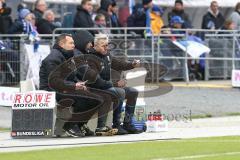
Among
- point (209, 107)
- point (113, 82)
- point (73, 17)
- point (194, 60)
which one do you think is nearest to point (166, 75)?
point (194, 60)

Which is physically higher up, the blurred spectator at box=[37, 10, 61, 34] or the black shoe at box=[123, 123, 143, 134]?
the blurred spectator at box=[37, 10, 61, 34]

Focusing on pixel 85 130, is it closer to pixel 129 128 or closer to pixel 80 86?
pixel 129 128

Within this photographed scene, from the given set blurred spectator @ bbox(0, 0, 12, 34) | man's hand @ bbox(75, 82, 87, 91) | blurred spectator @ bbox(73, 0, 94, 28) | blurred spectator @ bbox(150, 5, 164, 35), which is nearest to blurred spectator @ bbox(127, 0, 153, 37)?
blurred spectator @ bbox(150, 5, 164, 35)

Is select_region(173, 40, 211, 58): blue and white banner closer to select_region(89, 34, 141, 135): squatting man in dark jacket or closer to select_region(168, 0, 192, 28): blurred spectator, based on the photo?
select_region(168, 0, 192, 28): blurred spectator

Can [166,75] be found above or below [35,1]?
below

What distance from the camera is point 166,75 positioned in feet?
82.5

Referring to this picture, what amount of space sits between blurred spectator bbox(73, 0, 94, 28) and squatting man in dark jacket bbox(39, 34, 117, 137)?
8.03 m

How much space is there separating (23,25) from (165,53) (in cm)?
418

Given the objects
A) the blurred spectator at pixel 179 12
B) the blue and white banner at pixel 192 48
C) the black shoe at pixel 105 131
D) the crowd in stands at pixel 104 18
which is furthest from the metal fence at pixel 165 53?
the black shoe at pixel 105 131

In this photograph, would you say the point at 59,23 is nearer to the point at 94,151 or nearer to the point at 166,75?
the point at 166,75

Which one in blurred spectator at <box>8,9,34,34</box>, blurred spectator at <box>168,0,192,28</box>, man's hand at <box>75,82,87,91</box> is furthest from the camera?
blurred spectator at <box>168,0,192,28</box>

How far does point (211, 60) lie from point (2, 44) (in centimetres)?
630

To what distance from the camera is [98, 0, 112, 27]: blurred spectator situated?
2536 cm

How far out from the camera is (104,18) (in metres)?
24.8
